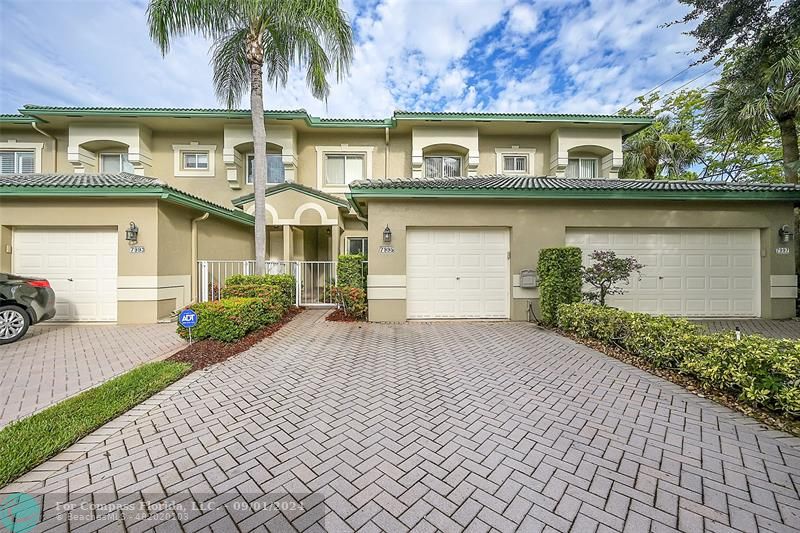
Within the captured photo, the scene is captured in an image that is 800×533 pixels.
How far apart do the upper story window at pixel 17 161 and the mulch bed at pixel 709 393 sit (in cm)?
2162

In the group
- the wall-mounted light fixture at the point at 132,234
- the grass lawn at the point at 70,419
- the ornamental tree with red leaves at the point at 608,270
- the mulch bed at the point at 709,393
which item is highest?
the wall-mounted light fixture at the point at 132,234

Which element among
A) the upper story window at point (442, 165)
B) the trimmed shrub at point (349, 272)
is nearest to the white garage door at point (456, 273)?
the trimmed shrub at point (349, 272)

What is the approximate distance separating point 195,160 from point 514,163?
14.4 m

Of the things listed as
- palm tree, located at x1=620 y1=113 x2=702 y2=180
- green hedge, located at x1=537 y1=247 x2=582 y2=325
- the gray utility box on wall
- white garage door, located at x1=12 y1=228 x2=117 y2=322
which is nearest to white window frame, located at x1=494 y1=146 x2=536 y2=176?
palm tree, located at x1=620 y1=113 x2=702 y2=180

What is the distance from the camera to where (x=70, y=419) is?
3105 millimetres

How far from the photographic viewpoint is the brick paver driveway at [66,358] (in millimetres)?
3807

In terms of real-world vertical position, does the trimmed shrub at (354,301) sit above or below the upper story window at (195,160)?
below

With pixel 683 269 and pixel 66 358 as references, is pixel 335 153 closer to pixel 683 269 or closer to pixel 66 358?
pixel 66 358

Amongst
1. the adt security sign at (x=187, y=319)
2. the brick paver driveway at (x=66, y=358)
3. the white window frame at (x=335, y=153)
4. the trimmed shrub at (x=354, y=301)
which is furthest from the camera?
the white window frame at (x=335, y=153)

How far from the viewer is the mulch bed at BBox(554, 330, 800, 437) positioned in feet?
10.1

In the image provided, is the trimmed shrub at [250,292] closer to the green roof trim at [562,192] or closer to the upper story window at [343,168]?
the green roof trim at [562,192]

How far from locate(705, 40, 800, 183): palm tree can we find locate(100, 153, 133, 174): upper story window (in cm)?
2066

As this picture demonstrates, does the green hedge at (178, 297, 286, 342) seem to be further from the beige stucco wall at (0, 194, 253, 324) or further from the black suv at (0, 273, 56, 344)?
the black suv at (0, 273, 56, 344)

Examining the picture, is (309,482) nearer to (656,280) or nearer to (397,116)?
(656,280)
